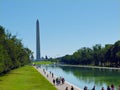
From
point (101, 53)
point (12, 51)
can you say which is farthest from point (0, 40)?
point (101, 53)

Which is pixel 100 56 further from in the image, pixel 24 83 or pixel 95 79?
pixel 24 83

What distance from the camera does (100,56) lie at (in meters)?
136

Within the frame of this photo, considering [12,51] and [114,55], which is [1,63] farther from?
[114,55]

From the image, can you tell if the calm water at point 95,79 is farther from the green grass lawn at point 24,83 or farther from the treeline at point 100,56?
the treeline at point 100,56

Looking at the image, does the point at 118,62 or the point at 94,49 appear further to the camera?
the point at 94,49

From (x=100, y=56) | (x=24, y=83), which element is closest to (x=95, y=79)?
(x=24, y=83)

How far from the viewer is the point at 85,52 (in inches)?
6575

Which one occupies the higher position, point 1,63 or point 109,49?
point 109,49

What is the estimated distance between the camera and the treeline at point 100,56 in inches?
4622

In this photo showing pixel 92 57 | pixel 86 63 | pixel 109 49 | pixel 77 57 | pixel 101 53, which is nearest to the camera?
pixel 109 49

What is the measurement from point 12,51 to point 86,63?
303 ft

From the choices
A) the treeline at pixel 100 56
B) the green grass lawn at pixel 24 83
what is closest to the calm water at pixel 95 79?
the green grass lawn at pixel 24 83

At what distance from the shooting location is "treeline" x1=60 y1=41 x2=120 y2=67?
117 meters

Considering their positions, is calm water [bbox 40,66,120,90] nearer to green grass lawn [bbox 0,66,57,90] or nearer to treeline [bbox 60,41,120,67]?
green grass lawn [bbox 0,66,57,90]
